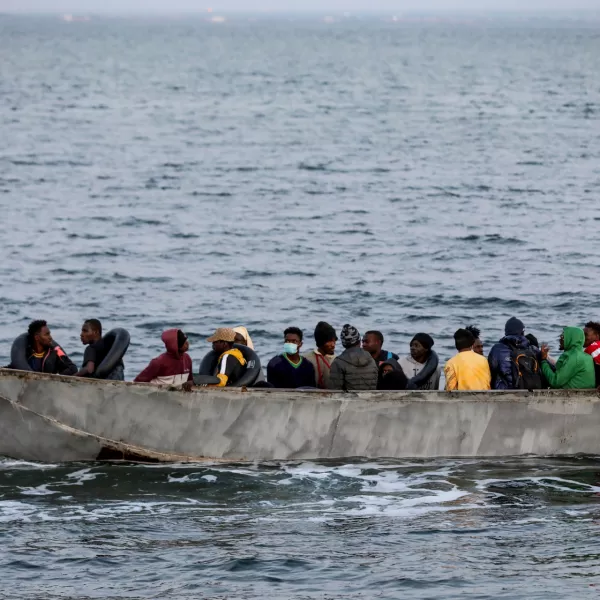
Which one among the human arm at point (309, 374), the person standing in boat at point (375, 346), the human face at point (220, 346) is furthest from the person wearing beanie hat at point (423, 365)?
the human face at point (220, 346)

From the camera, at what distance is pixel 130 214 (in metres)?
49.1

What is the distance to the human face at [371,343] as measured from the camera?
20438mm

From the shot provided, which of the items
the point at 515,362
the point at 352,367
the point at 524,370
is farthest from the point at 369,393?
the point at 524,370

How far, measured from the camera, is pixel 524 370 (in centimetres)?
2022

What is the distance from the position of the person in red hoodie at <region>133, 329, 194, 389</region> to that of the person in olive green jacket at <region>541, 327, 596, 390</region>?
5071 millimetres

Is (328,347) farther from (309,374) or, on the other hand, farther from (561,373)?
(561,373)

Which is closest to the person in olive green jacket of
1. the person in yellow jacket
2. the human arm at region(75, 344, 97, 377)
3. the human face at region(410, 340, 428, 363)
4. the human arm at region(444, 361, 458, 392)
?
the person in yellow jacket

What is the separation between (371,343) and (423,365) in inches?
31.9

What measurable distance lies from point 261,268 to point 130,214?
10.7 meters

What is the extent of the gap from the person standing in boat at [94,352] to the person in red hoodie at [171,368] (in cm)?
48

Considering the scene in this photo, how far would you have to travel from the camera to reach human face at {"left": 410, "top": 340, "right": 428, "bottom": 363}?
66.6 feet

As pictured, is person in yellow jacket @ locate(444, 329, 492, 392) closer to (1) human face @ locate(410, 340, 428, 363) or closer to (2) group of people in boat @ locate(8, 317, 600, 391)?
(2) group of people in boat @ locate(8, 317, 600, 391)

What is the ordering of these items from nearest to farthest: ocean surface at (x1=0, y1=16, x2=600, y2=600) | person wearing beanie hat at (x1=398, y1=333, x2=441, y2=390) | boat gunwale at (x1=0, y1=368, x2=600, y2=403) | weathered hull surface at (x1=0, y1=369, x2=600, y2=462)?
ocean surface at (x1=0, y1=16, x2=600, y2=600)
boat gunwale at (x1=0, y1=368, x2=600, y2=403)
weathered hull surface at (x1=0, y1=369, x2=600, y2=462)
person wearing beanie hat at (x1=398, y1=333, x2=441, y2=390)

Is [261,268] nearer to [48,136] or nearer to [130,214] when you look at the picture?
[130,214]
